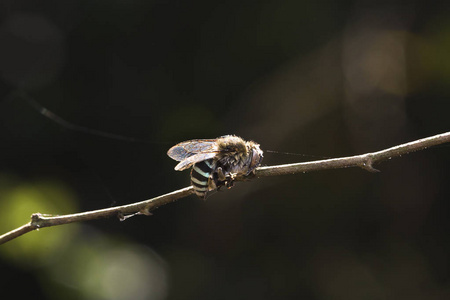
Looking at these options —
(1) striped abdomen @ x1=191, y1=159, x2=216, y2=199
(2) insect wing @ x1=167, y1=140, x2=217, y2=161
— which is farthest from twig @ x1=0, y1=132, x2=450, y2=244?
(2) insect wing @ x1=167, y1=140, x2=217, y2=161

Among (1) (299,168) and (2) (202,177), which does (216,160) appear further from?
(1) (299,168)

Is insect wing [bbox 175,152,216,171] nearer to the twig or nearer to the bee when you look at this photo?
the bee

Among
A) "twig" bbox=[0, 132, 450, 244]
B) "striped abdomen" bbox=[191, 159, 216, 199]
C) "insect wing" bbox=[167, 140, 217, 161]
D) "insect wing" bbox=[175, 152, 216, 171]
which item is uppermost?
"insect wing" bbox=[167, 140, 217, 161]

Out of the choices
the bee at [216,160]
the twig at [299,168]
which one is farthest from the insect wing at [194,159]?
the twig at [299,168]

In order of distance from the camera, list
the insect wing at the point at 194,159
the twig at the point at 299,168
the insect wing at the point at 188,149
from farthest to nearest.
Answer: the insect wing at the point at 188,149, the insect wing at the point at 194,159, the twig at the point at 299,168

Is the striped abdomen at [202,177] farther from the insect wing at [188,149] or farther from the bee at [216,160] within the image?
the insect wing at [188,149]

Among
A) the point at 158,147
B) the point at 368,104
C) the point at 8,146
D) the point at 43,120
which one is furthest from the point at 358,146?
the point at 8,146

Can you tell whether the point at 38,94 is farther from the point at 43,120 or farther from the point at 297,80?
the point at 297,80
